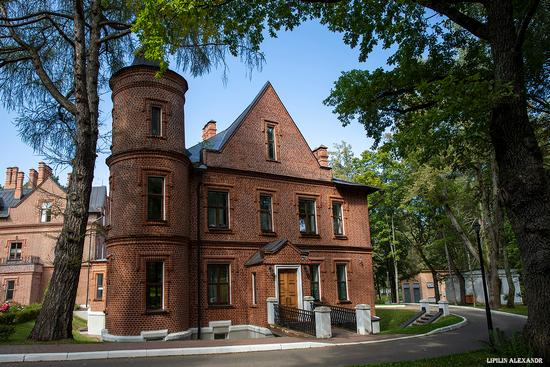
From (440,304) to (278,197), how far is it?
1053 centimetres

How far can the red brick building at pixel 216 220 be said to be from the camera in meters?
17.5

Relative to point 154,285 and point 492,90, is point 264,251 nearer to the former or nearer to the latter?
point 154,285

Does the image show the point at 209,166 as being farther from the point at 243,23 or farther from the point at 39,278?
the point at 39,278

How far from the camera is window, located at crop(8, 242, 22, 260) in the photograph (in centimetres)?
4084

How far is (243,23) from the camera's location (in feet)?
39.1

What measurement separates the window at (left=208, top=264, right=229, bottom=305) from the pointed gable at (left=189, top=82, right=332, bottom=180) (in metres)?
4.96

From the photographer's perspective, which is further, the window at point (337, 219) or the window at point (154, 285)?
the window at point (337, 219)

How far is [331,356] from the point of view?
1187 cm

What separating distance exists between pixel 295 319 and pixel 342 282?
6666 mm

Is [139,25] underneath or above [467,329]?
above

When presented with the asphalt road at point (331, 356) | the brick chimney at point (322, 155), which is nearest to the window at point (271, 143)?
the brick chimney at point (322, 155)

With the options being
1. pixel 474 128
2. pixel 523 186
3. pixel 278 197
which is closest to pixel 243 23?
pixel 474 128

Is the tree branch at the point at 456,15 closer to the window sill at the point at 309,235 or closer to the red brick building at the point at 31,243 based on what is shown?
the window sill at the point at 309,235

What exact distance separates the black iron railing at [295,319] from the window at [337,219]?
729 centimetres
